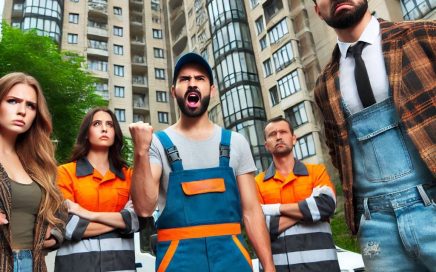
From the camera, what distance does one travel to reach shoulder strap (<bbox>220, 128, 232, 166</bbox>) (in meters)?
2.95

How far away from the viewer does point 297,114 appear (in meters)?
28.6

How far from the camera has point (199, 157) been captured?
9.69ft

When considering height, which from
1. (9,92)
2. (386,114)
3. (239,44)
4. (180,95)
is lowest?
(386,114)

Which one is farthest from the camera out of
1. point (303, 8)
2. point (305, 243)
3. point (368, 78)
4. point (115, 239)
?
point (303, 8)

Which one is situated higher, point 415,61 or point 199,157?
point 415,61

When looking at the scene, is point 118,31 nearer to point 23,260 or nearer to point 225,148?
point 225,148

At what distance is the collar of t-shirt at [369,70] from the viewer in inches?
95.2

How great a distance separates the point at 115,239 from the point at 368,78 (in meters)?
2.56

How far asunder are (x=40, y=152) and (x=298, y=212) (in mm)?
2495

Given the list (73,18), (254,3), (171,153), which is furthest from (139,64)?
(171,153)

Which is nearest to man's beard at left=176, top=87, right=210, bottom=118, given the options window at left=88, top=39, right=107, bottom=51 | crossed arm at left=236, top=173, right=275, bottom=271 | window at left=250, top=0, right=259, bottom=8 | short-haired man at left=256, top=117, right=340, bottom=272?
crossed arm at left=236, top=173, right=275, bottom=271

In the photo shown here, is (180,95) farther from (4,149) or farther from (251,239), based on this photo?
(4,149)

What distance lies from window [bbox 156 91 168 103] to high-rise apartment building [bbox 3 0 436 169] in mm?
121

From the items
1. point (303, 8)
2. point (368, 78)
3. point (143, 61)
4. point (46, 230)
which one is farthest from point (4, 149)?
point (143, 61)
